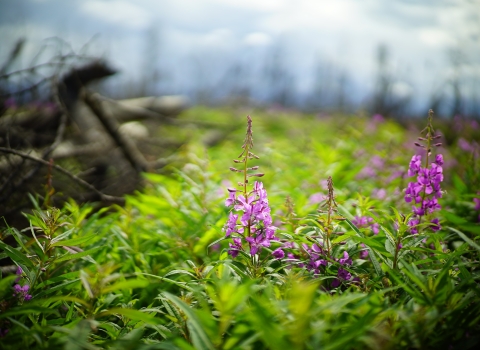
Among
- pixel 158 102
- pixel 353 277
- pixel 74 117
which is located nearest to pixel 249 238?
pixel 353 277

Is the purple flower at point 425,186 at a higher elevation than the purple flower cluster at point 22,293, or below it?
higher

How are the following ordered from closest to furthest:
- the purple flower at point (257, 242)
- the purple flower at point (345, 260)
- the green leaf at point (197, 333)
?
the green leaf at point (197, 333), the purple flower at point (257, 242), the purple flower at point (345, 260)

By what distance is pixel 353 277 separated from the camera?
1.52 m

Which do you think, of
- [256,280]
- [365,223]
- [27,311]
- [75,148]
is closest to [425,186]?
[365,223]

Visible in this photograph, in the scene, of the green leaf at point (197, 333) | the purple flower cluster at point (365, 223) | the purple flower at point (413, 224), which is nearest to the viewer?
the green leaf at point (197, 333)

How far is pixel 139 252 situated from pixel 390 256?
1477mm

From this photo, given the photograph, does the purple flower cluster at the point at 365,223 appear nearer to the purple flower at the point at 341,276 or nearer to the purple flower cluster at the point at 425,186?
the purple flower cluster at the point at 425,186

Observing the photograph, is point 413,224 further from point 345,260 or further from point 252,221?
point 252,221

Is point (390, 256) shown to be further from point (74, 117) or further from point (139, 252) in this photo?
point (74, 117)

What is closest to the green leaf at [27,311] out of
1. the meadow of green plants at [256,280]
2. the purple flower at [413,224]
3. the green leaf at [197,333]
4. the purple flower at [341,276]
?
the meadow of green plants at [256,280]

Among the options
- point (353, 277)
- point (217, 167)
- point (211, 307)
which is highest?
point (353, 277)

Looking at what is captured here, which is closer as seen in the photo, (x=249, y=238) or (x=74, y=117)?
(x=249, y=238)

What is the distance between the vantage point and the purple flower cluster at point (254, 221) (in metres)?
1.41

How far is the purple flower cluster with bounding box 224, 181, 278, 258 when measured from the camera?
55.4 inches
